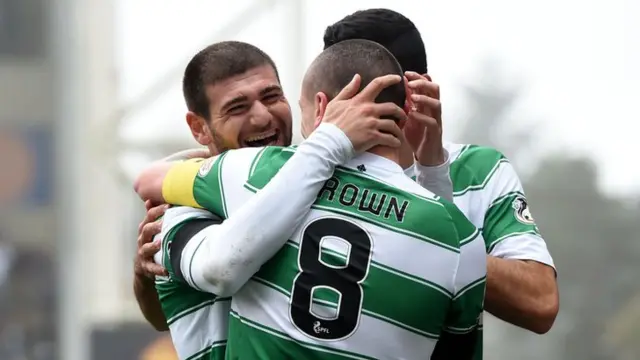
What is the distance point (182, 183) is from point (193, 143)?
520cm

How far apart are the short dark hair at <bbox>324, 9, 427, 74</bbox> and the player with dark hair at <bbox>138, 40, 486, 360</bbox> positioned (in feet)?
1.36

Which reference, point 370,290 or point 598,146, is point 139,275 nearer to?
point 370,290

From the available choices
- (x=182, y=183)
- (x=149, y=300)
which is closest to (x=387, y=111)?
(x=182, y=183)

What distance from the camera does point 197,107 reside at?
1.97m

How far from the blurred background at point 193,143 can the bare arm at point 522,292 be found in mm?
3680

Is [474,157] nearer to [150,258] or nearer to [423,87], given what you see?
[423,87]

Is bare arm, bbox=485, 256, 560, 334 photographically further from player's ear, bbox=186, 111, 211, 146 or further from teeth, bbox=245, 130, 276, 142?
player's ear, bbox=186, 111, 211, 146

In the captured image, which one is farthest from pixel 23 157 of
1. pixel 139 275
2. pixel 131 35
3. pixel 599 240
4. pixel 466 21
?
pixel 139 275

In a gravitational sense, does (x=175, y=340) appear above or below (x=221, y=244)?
below

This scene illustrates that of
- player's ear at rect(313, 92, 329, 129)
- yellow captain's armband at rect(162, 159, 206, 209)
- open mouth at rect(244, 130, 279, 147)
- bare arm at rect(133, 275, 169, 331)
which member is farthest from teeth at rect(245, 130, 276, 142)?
bare arm at rect(133, 275, 169, 331)

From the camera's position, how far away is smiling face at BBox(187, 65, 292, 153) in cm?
190

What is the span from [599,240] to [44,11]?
4346mm

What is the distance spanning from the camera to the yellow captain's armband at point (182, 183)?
171 cm

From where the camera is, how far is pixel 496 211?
1965 mm
